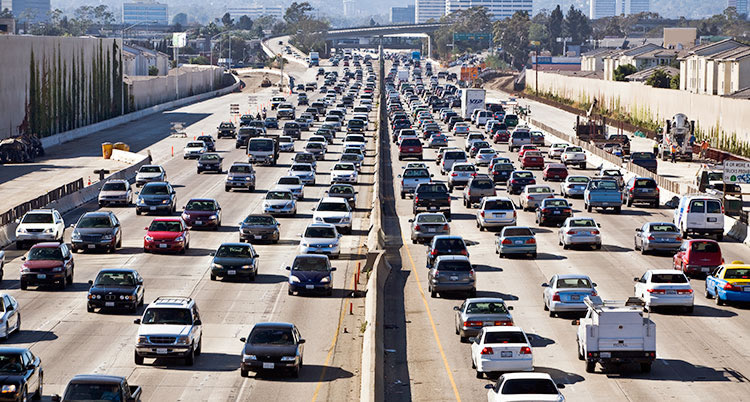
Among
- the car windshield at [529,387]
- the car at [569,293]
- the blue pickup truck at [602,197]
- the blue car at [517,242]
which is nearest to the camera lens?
the car windshield at [529,387]

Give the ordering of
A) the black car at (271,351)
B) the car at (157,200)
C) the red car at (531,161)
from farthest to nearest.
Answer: the red car at (531,161)
the car at (157,200)
the black car at (271,351)

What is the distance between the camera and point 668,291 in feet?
121

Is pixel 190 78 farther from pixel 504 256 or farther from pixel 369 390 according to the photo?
pixel 369 390

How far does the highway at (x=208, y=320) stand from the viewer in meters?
28.2

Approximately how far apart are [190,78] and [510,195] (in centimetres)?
12832

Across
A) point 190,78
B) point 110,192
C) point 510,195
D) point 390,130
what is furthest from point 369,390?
point 190,78

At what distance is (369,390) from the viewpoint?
24609 millimetres

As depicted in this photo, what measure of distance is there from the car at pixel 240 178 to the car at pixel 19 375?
148ft

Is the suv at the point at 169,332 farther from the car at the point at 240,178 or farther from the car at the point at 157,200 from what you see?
the car at the point at 240,178

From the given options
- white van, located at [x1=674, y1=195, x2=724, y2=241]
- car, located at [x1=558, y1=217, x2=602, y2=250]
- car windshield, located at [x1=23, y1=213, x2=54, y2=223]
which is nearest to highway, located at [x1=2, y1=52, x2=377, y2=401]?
car windshield, located at [x1=23, y1=213, x2=54, y2=223]

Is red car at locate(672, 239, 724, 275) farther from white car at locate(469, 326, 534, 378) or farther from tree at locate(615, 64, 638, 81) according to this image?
tree at locate(615, 64, 638, 81)

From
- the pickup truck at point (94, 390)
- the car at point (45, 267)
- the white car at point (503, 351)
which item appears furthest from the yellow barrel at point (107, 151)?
the pickup truck at point (94, 390)

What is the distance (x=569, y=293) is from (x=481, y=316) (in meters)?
4.57

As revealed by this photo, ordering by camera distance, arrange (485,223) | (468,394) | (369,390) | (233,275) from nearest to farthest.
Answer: (369,390) → (468,394) → (233,275) → (485,223)
